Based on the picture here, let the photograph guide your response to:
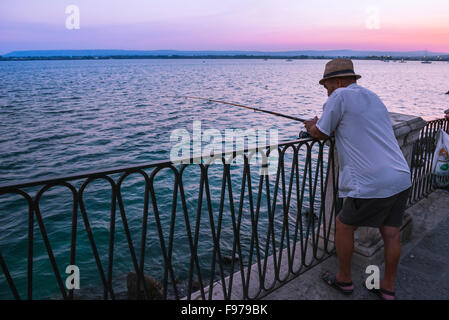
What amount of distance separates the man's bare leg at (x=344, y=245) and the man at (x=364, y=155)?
16 millimetres

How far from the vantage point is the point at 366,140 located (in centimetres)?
254

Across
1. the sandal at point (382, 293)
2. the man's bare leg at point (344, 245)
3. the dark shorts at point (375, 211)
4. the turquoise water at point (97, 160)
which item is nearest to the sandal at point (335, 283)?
the man's bare leg at point (344, 245)

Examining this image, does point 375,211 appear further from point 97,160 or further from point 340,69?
point 97,160

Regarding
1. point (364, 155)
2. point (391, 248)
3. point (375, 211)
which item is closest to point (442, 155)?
point (391, 248)

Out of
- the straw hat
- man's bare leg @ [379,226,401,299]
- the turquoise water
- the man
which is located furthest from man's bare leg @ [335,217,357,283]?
the turquoise water

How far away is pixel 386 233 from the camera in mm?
2844

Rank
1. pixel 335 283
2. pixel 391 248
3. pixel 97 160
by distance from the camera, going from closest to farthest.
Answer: pixel 391 248
pixel 335 283
pixel 97 160

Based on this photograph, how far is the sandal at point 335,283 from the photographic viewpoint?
3.07 m

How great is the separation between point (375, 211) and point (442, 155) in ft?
9.65

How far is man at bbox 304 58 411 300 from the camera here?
2.53 metres

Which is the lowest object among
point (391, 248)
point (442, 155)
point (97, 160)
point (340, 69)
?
point (97, 160)

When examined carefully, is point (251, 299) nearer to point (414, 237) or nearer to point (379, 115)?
point (379, 115)
